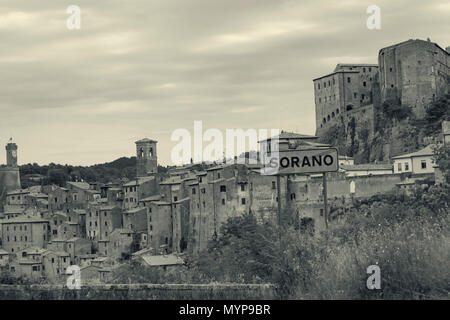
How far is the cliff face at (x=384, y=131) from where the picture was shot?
66.6m

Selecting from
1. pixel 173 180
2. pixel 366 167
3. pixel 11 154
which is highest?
pixel 11 154

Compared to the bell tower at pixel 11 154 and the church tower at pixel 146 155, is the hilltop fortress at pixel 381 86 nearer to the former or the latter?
the church tower at pixel 146 155

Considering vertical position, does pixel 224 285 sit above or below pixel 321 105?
below

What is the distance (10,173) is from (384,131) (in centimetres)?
5504

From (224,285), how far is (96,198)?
7479 centimetres

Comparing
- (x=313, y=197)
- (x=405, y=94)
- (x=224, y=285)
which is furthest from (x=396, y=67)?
(x=224, y=285)

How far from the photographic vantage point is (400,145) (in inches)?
2682

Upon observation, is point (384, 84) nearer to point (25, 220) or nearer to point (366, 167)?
point (366, 167)

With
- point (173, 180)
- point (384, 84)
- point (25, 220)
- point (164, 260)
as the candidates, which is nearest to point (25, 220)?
point (25, 220)

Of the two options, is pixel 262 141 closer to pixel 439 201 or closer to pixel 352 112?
pixel 352 112

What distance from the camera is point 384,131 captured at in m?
71.1

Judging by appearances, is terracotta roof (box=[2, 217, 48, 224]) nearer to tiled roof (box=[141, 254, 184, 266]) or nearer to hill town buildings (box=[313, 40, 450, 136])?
tiled roof (box=[141, 254, 184, 266])
